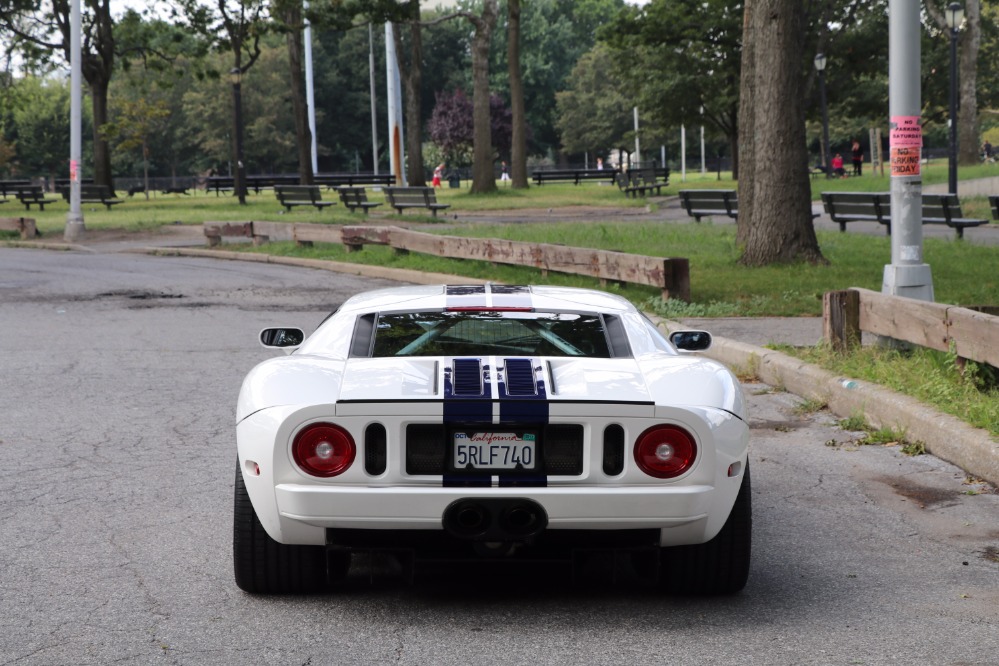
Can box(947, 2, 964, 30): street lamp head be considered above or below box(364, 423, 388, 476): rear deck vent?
above

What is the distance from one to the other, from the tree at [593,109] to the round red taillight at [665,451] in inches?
3738

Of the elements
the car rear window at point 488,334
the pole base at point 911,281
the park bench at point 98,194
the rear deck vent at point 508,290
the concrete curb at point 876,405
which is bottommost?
the concrete curb at point 876,405

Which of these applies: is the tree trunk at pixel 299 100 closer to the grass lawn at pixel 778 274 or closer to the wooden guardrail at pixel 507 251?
the grass lawn at pixel 778 274

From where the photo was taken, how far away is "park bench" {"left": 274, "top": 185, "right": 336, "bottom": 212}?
3712 centimetres

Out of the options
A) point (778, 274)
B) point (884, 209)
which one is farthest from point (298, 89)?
point (778, 274)

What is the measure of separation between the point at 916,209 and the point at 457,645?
782 centimetres

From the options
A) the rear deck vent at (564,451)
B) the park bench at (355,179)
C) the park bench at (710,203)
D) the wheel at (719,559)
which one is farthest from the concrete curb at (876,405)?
the park bench at (355,179)

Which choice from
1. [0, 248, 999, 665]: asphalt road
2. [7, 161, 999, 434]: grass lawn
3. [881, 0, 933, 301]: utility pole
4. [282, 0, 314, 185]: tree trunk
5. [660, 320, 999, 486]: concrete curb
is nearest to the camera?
[0, 248, 999, 665]: asphalt road

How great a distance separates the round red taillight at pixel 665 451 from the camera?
444 cm

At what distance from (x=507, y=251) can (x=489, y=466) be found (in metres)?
14.0

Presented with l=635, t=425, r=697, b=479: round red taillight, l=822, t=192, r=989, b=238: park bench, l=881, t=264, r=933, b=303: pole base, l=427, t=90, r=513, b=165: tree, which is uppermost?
l=427, t=90, r=513, b=165: tree

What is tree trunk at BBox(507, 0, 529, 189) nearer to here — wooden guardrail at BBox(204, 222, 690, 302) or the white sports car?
wooden guardrail at BBox(204, 222, 690, 302)

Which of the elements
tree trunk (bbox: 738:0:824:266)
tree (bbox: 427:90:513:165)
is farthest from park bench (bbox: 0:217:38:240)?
tree (bbox: 427:90:513:165)

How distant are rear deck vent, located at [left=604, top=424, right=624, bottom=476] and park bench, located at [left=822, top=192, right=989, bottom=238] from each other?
64.2 feet
